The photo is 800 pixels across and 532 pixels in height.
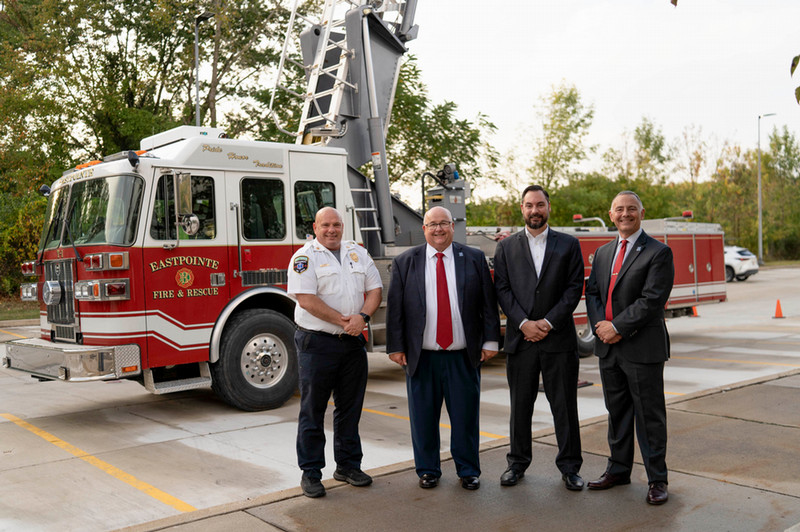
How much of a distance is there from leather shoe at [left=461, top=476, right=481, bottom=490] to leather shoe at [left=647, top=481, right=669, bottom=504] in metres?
1.14

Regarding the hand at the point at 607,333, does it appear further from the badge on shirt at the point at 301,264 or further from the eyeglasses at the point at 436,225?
the badge on shirt at the point at 301,264

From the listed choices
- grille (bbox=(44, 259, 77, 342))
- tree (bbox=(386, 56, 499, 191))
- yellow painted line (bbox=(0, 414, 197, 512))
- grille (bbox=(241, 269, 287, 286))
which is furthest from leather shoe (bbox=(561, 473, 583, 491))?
tree (bbox=(386, 56, 499, 191))

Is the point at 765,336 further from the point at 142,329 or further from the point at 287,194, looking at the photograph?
the point at 142,329

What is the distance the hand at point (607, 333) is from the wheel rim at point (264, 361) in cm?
436

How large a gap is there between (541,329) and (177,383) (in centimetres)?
441

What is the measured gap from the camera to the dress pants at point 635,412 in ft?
16.3

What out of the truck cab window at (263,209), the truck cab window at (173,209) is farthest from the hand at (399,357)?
the truck cab window at (263,209)

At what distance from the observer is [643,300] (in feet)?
16.2

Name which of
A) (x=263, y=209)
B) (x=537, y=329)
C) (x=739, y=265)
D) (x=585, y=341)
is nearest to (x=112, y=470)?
(x=263, y=209)

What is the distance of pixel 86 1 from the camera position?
83.3 ft

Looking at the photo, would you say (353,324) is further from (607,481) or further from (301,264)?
(607,481)

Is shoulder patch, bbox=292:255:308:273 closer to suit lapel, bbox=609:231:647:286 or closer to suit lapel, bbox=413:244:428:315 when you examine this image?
suit lapel, bbox=413:244:428:315

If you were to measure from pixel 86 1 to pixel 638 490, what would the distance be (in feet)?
84.9

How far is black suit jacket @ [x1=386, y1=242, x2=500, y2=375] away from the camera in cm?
525
